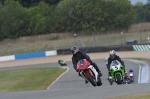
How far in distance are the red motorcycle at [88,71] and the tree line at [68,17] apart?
60170mm

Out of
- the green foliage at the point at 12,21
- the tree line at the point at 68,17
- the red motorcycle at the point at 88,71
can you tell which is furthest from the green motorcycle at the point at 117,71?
the tree line at the point at 68,17

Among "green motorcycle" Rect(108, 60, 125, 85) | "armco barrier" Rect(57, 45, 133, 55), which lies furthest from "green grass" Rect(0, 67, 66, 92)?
"armco barrier" Rect(57, 45, 133, 55)

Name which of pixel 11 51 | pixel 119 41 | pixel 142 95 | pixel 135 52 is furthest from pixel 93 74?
pixel 11 51

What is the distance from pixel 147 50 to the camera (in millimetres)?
45844

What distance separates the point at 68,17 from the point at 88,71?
219 feet

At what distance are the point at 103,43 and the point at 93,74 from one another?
3642cm

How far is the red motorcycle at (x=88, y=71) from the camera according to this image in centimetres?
1702

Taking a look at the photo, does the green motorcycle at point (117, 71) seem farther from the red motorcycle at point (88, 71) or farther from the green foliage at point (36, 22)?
the green foliage at point (36, 22)

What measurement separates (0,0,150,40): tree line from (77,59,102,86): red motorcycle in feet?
197

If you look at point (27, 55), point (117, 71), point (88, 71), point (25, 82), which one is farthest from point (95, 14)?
point (88, 71)

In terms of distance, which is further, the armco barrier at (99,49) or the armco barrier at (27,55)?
the armco barrier at (27,55)

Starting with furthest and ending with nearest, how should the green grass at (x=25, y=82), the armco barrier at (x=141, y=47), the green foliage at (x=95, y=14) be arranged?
the green foliage at (x=95, y=14), the armco barrier at (x=141, y=47), the green grass at (x=25, y=82)

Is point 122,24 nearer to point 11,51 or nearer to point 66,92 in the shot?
point 11,51

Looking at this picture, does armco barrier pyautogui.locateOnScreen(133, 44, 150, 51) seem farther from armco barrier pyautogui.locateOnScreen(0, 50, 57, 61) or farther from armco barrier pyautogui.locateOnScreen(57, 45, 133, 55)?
armco barrier pyautogui.locateOnScreen(0, 50, 57, 61)
